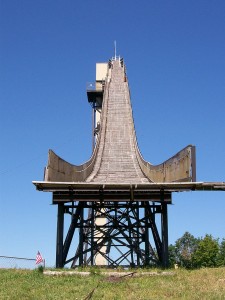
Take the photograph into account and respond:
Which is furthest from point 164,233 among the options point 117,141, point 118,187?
point 117,141

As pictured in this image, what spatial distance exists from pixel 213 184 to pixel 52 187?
5157mm

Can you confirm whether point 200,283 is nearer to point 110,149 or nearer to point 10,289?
point 10,289

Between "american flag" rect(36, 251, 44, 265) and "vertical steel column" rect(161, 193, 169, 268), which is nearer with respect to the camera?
"vertical steel column" rect(161, 193, 169, 268)

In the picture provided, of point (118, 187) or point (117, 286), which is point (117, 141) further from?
point (117, 286)

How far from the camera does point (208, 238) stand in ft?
162

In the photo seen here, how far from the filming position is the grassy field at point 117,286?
10.2 meters

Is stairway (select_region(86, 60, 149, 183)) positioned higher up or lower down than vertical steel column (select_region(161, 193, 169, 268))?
higher up

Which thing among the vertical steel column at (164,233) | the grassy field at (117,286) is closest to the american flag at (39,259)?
the grassy field at (117,286)

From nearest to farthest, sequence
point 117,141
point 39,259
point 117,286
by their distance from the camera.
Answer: point 117,286, point 39,259, point 117,141

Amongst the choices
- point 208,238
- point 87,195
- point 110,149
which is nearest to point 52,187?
point 87,195

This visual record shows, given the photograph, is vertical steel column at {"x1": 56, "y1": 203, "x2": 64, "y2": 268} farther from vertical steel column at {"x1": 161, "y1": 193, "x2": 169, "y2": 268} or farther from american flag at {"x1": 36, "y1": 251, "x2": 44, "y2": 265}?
vertical steel column at {"x1": 161, "y1": 193, "x2": 169, "y2": 268}

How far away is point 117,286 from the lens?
11.2m

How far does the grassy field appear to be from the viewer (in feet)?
33.4

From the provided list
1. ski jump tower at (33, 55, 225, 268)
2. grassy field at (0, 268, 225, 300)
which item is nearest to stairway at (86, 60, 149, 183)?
ski jump tower at (33, 55, 225, 268)
